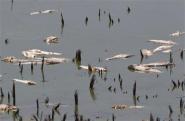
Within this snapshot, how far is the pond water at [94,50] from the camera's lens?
8.52m

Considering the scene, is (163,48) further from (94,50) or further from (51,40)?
(51,40)

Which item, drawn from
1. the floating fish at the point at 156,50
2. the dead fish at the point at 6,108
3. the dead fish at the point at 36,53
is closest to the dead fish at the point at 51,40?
the dead fish at the point at 36,53

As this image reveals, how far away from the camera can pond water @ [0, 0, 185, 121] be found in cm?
852

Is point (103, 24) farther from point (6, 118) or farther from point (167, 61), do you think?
point (6, 118)

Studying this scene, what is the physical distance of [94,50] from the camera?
436 inches

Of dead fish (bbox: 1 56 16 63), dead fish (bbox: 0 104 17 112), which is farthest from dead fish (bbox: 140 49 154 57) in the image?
dead fish (bbox: 0 104 17 112)

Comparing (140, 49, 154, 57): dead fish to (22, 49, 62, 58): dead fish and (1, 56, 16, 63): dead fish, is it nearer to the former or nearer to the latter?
(22, 49, 62, 58): dead fish

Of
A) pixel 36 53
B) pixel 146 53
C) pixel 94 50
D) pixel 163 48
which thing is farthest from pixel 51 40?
pixel 163 48

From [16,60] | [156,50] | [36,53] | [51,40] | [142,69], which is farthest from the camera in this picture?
[51,40]

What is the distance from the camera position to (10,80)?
30.8 ft

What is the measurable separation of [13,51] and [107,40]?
70.2 inches

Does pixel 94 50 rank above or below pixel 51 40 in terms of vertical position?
below

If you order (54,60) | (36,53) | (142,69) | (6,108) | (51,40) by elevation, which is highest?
(51,40)

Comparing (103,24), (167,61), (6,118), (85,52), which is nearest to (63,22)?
(103,24)
